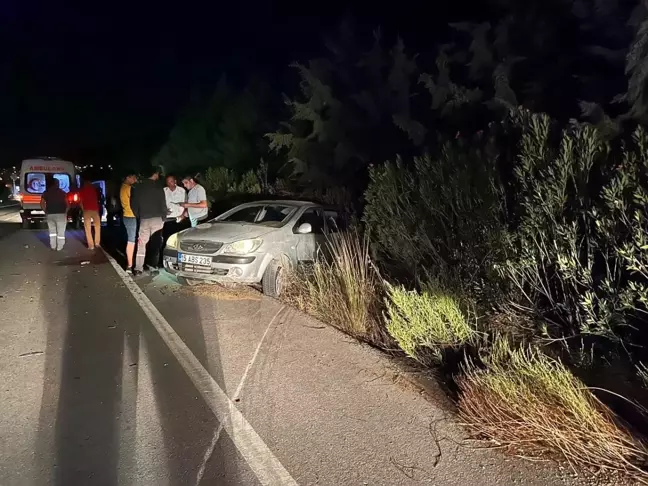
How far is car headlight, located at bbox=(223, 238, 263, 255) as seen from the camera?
310 inches

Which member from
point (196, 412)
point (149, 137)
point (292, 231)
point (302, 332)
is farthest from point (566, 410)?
point (149, 137)

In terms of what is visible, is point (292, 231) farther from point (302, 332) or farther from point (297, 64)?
point (297, 64)

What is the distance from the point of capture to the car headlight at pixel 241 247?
7863 mm

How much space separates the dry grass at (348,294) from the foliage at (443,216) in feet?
1.56

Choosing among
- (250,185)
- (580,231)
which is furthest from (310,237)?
(250,185)

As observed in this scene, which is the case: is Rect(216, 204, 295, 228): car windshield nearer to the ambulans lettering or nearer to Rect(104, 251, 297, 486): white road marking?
Rect(104, 251, 297, 486): white road marking

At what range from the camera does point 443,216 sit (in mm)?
6555

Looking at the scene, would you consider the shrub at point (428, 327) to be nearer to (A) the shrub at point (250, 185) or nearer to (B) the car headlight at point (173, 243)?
(B) the car headlight at point (173, 243)

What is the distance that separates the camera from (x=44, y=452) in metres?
3.66

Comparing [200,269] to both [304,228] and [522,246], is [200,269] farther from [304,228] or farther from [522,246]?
[522,246]

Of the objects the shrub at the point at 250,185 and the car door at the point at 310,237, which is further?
the shrub at the point at 250,185

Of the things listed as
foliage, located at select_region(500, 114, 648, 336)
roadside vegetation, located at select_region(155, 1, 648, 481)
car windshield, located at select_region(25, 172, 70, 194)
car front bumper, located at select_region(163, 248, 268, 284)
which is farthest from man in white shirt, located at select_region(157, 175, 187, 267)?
car windshield, located at select_region(25, 172, 70, 194)

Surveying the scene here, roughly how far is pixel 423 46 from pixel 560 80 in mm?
4874

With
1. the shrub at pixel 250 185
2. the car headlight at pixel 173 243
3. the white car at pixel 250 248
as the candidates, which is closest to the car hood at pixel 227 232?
the white car at pixel 250 248
